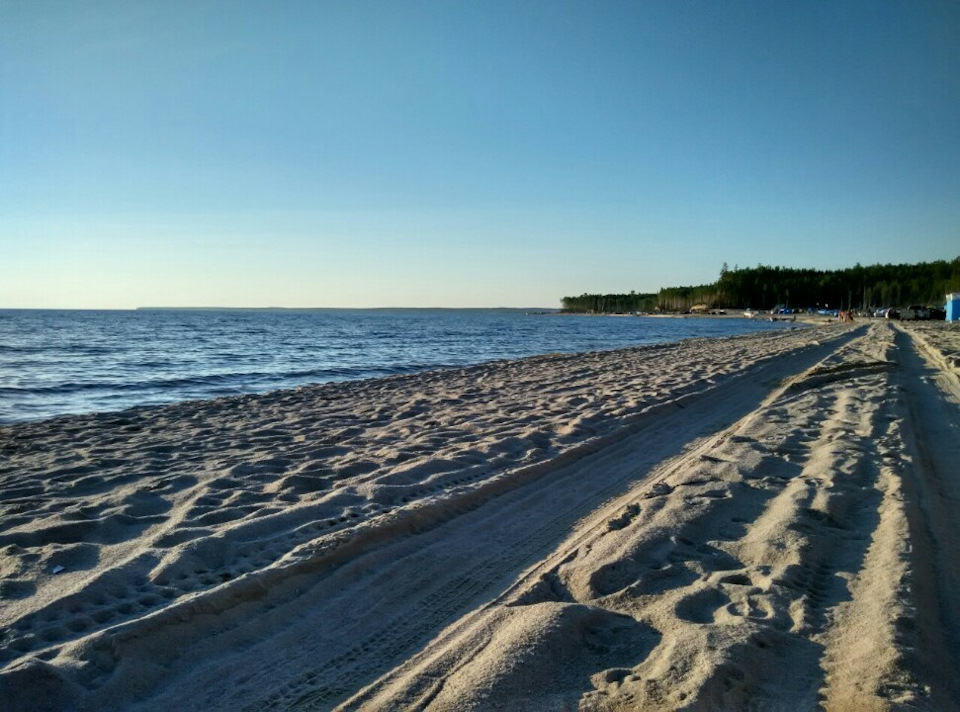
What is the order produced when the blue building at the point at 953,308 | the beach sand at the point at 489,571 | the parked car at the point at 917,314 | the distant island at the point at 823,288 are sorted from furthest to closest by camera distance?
the distant island at the point at 823,288 < the parked car at the point at 917,314 < the blue building at the point at 953,308 < the beach sand at the point at 489,571

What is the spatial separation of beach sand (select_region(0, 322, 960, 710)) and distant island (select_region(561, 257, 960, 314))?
3863 inches

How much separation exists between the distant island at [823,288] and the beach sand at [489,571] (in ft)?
322

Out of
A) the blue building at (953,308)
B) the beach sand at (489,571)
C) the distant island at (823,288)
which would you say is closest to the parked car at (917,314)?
the blue building at (953,308)

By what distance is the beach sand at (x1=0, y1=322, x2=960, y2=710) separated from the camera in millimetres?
2463

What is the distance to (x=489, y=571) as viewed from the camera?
362 centimetres

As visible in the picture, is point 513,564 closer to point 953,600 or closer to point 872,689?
point 872,689

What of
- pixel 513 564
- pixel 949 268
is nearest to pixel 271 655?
pixel 513 564

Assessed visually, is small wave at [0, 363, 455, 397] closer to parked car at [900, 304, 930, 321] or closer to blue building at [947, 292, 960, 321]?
blue building at [947, 292, 960, 321]

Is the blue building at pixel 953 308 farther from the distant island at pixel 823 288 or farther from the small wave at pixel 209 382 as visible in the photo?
the small wave at pixel 209 382

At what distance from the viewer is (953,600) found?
3.08 m

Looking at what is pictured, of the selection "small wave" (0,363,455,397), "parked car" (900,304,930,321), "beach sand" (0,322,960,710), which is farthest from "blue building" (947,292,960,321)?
"beach sand" (0,322,960,710)

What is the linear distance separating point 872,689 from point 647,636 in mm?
879

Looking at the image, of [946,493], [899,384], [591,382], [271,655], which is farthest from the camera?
[591,382]

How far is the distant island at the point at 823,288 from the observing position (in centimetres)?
10275
